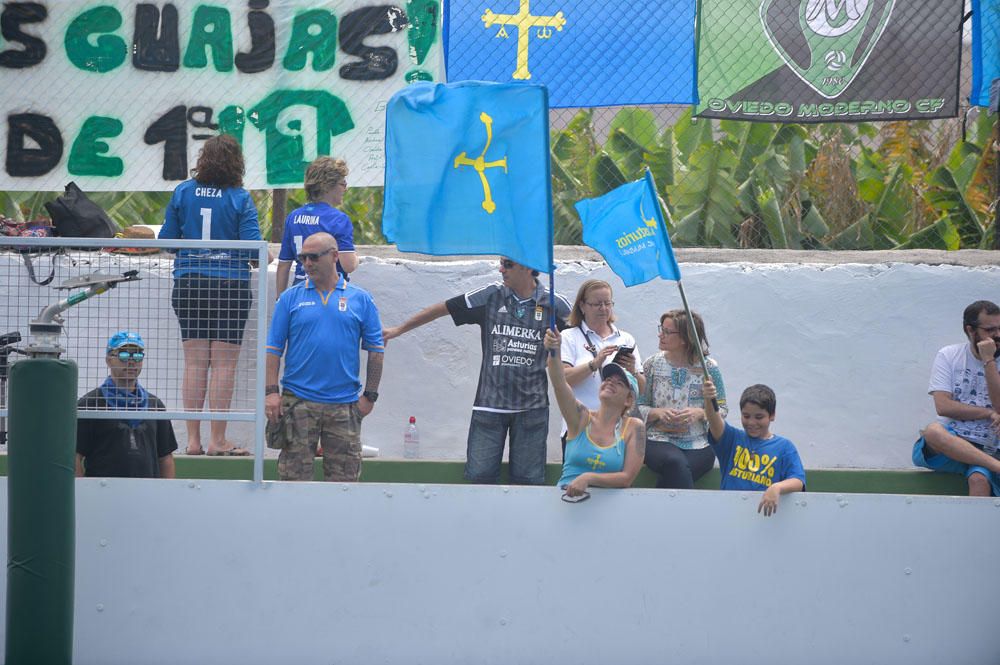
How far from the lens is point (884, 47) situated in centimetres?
810

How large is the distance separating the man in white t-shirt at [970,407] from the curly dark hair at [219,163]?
4.15 meters

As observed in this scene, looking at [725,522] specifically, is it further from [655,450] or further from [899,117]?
[899,117]

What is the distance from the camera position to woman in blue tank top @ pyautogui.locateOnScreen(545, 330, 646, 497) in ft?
20.4

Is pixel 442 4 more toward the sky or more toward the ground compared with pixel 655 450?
more toward the sky

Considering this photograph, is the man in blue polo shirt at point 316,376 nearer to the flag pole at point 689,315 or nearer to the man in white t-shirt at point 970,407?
the flag pole at point 689,315

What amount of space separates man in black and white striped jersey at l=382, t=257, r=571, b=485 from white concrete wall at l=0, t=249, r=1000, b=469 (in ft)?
3.56

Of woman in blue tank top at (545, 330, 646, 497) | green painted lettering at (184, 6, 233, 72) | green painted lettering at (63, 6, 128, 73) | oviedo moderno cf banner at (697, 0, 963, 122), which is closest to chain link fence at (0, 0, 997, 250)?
oviedo moderno cf banner at (697, 0, 963, 122)

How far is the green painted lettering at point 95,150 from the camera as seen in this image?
334 inches

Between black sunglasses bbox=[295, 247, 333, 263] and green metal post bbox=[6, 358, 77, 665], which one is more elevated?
black sunglasses bbox=[295, 247, 333, 263]

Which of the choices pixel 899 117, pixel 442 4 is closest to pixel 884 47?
pixel 899 117

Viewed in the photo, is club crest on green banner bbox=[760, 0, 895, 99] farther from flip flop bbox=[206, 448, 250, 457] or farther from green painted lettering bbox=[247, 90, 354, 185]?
flip flop bbox=[206, 448, 250, 457]

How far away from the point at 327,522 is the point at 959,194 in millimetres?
6633

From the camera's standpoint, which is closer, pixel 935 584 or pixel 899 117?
pixel 935 584

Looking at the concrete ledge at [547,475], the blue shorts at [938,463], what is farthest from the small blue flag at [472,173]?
the blue shorts at [938,463]
